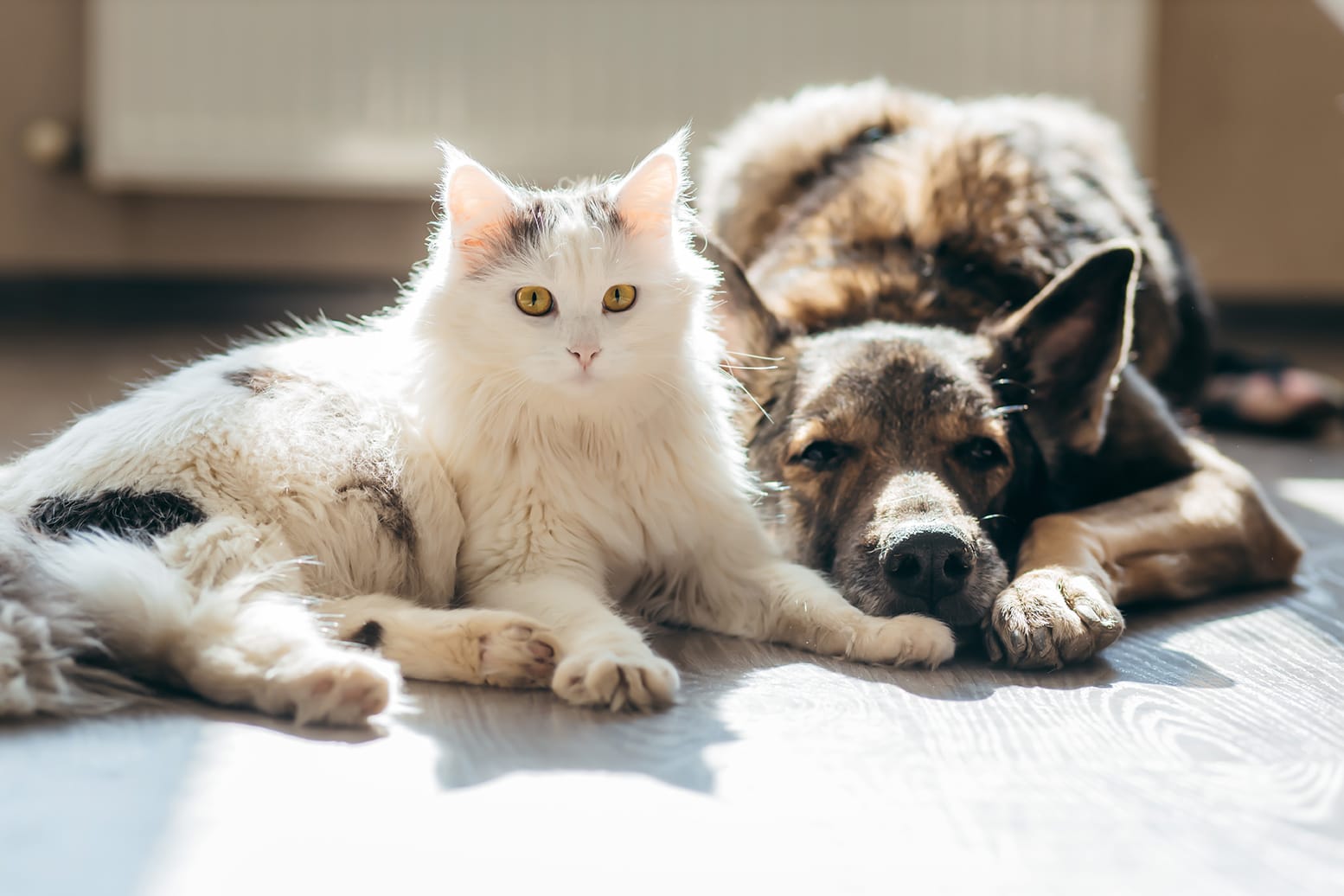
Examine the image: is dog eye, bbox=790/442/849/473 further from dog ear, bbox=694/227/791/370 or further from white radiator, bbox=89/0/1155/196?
white radiator, bbox=89/0/1155/196

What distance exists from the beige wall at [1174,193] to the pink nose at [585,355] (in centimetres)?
354

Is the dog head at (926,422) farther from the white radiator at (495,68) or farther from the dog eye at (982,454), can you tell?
the white radiator at (495,68)

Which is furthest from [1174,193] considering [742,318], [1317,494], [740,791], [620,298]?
[740,791]

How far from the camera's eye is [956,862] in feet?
2.86

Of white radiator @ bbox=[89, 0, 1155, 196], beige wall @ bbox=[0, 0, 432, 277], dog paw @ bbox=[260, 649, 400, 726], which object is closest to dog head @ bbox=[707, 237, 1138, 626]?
dog paw @ bbox=[260, 649, 400, 726]

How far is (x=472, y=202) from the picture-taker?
136 centimetres

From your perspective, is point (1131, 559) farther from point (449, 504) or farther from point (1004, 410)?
point (449, 504)

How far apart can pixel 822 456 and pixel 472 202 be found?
57 centimetres

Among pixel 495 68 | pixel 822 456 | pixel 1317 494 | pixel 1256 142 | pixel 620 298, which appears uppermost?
pixel 495 68

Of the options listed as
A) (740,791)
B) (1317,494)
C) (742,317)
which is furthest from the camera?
(1317,494)

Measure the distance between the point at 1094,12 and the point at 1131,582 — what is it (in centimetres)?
307

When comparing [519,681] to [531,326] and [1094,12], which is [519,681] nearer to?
[531,326]

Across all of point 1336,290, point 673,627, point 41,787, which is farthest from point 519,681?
point 1336,290

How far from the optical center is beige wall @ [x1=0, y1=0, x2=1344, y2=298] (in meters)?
4.41
